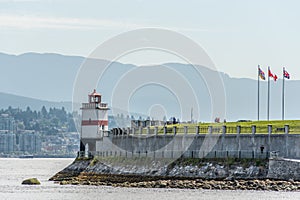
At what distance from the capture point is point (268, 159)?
72.1 meters

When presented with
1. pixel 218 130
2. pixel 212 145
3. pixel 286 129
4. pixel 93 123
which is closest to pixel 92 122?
pixel 93 123

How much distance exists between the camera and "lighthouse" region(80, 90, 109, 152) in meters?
104

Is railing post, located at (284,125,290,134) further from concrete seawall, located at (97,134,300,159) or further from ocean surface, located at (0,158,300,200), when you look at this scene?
ocean surface, located at (0,158,300,200)

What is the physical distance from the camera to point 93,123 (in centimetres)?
A: 10369

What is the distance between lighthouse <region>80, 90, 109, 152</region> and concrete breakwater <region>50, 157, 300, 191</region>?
253 inches

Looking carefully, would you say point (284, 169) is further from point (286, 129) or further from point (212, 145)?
point (212, 145)

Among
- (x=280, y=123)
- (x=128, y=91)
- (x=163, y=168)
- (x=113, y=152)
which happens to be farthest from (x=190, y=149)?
(x=128, y=91)

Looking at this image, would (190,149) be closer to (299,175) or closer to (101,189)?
(101,189)

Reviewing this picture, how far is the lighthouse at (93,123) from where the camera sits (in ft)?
340

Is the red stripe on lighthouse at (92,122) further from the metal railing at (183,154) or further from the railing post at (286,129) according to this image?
the railing post at (286,129)

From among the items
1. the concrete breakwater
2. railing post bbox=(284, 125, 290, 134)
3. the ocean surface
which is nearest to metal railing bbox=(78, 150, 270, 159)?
the concrete breakwater

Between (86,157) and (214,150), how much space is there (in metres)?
25.4

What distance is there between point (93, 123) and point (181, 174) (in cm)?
2645

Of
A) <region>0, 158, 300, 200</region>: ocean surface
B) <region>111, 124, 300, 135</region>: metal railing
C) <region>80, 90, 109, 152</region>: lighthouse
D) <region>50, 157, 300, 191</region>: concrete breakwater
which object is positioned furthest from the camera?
<region>80, 90, 109, 152</region>: lighthouse
